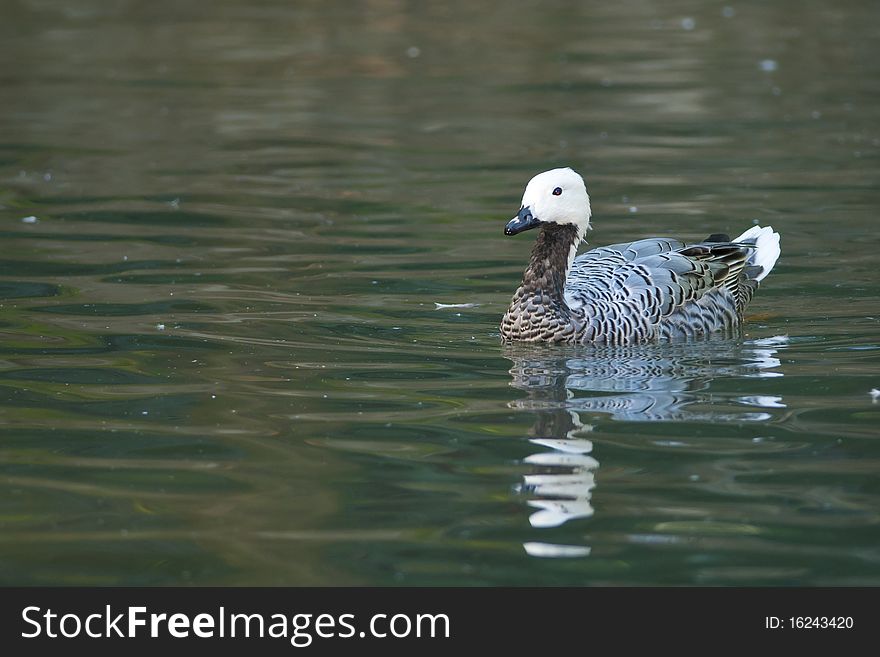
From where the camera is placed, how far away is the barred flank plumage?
988 centimetres

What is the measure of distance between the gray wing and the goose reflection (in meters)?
0.15

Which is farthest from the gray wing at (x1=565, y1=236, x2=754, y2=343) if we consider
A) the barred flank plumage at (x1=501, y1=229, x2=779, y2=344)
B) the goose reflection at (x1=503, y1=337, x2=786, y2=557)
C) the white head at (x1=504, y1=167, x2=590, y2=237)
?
the white head at (x1=504, y1=167, x2=590, y2=237)

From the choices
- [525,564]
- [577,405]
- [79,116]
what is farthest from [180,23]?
[525,564]

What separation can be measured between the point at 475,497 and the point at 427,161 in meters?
9.63

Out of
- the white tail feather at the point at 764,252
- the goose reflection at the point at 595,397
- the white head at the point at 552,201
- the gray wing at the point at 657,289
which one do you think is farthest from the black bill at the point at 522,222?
the white tail feather at the point at 764,252

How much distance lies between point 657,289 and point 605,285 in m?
0.33

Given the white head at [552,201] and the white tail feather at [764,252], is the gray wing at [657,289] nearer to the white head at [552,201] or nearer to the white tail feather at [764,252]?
the white tail feather at [764,252]

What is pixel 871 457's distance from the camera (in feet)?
24.6

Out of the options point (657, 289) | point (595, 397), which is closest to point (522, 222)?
point (657, 289)

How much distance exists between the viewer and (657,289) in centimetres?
1004

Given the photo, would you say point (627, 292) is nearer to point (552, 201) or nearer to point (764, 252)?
point (552, 201)

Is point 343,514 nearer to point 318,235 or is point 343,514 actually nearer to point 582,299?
point 582,299

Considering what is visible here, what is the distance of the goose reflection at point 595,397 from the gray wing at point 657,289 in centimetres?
15

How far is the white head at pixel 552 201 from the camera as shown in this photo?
32.3 feet
